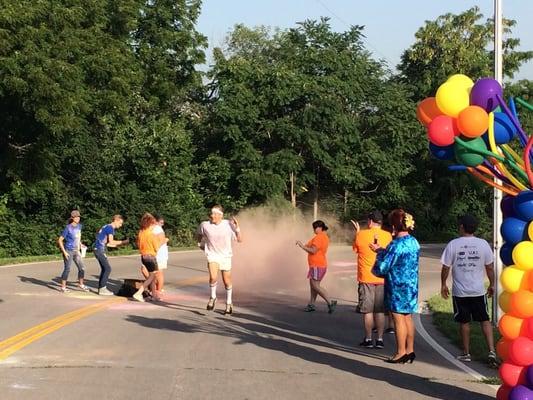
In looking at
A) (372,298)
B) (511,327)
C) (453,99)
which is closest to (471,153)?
(453,99)

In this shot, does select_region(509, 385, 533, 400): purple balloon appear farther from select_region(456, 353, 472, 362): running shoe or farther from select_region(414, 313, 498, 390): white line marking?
select_region(456, 353, 472, 362): running shoe

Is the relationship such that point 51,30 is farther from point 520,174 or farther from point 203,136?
point 520,174

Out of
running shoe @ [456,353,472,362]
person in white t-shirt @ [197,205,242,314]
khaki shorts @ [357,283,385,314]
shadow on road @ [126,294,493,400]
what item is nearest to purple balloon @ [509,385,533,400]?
shadow on road @ [126,294,493,400]

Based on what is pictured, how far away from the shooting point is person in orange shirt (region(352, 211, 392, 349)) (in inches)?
380

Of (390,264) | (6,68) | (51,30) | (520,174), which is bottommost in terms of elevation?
(390,264)

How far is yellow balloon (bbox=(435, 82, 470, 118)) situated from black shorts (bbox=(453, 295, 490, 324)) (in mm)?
3129

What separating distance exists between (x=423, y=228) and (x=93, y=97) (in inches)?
873

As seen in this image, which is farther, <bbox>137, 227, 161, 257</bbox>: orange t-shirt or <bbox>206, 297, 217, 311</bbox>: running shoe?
<bbox>137, 227, 161, 257</bbox>: orange t-shirt

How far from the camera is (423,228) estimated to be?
43.8 metres

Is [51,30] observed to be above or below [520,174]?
above

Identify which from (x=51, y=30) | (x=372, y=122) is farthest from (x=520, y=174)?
(x=372, y=122)

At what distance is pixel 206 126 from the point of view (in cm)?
4128

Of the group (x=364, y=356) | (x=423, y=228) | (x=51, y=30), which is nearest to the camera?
(x=364, y=356)

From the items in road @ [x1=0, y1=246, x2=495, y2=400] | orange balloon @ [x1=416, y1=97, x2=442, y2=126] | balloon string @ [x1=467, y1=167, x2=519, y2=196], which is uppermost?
orange balloon @ [x1=416, y1=97, x2=442, y2=126]
